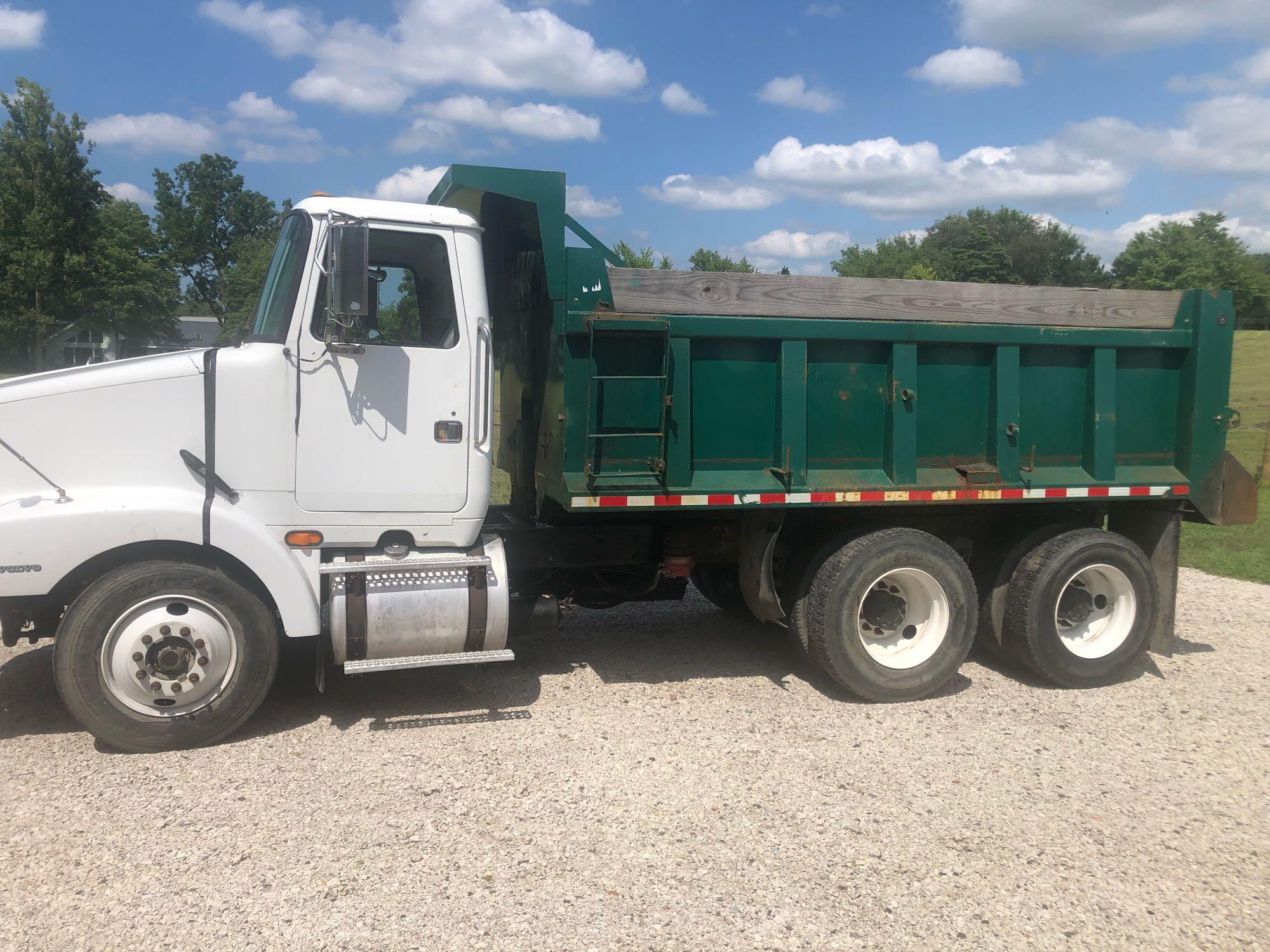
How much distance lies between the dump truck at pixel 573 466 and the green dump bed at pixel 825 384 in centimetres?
2

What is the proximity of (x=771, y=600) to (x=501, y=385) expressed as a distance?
2470mm

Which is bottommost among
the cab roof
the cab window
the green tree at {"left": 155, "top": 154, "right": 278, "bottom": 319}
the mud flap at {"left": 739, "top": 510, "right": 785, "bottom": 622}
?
the mud flap at {"left": 739, "top": 510, "right": 785, "bottom": 622}

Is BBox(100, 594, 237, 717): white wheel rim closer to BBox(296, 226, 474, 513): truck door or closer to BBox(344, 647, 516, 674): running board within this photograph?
BBox(344, 647, 516, 674): running board

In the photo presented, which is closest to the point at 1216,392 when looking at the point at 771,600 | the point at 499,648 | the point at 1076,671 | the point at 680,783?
the point at 1076,671

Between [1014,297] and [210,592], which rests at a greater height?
[1014,297]

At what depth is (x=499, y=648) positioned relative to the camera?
17.2 feet

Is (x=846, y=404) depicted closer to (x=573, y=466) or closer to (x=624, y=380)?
(x=624, y=380)

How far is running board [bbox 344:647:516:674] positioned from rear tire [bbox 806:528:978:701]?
6.46ft

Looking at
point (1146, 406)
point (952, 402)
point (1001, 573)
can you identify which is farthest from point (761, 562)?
point (1146, 406)

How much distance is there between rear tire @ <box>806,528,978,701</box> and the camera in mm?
5637

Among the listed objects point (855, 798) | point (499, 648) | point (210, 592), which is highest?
point (210, 592)

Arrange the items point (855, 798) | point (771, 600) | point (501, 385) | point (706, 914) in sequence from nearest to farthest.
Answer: point (706, 914)
point (855, 798)
point (771, 600)
point (501, 385)

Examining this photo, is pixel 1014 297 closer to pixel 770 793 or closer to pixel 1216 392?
pixel 1216 392

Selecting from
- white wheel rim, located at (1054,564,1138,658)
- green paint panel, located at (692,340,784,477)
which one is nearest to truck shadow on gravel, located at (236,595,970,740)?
white wheel rim, located at (1054,564,1138,658)
